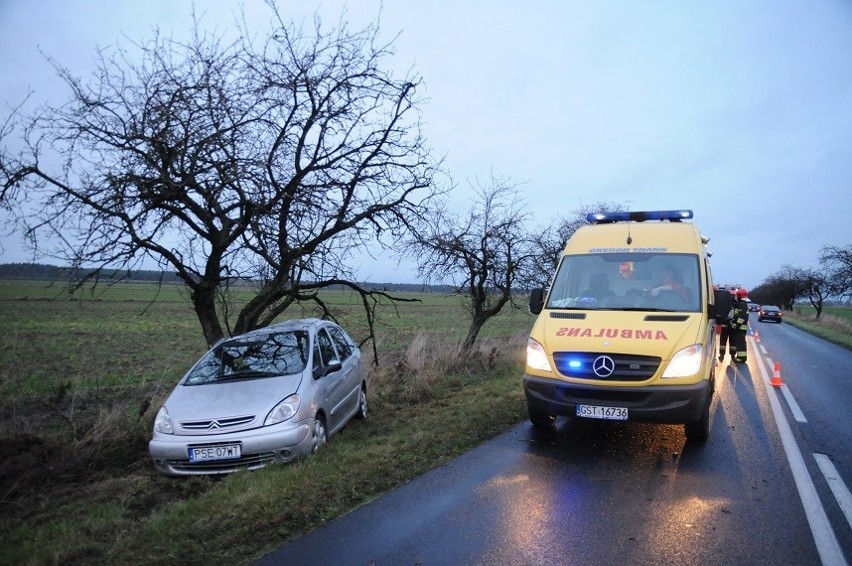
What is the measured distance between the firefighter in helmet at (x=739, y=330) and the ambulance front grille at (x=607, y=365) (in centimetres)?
882

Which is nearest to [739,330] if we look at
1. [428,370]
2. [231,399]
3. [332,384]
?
[428,370]

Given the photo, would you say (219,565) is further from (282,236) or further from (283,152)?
(283,152)

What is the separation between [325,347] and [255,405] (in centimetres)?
181

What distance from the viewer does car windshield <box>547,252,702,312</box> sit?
21.3 feet

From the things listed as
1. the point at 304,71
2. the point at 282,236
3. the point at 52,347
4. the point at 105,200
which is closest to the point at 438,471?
the point at 282,236

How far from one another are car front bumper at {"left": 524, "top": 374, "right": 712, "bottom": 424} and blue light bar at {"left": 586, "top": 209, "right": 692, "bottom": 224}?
9.40 feet

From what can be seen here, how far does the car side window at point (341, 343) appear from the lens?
26.3ft

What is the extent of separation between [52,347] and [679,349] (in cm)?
2285

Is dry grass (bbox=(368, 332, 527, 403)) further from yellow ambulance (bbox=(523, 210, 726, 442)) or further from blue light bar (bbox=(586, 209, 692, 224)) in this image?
blue light bar (bbox=(586, 209, 692, 224))

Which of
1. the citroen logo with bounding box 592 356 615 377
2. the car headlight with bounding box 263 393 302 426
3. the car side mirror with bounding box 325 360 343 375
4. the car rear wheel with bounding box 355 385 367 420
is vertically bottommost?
the car rear wheel with bounding box 355 385 367 420

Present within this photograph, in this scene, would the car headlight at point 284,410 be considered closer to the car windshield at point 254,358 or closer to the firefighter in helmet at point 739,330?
the car windshield at point 254,358

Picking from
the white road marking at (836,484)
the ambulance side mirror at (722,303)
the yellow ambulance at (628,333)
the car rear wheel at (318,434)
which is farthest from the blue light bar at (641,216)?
the car rear wheel at (318,434)

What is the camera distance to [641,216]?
796cm

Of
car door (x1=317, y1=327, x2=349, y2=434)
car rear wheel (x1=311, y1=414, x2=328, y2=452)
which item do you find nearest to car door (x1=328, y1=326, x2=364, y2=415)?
car door (x1=317, y1=327, x2=349, y2=434)
